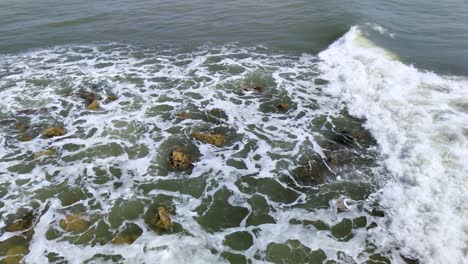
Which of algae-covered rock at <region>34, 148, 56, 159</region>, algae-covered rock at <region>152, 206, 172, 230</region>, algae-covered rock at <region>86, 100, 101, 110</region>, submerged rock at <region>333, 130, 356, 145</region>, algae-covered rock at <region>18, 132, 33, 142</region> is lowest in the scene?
algae-covered rock at <region>152, 206, 172, 230</region>

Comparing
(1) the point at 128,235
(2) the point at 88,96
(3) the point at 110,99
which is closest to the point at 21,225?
A: (1) the point at 128,235

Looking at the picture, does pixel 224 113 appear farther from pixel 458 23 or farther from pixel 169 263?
pixel 458 23

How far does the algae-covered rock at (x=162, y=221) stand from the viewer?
774 centimetres

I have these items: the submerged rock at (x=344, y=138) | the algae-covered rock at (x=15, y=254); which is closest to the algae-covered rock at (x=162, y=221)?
the algae-covered rock at (x=15, y=254)

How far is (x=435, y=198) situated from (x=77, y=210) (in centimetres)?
785

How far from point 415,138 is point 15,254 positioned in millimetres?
9837

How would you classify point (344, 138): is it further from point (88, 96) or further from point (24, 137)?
point (24, 137)

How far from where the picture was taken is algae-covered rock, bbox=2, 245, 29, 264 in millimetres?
7082

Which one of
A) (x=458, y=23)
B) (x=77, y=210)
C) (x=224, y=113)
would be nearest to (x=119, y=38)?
(x=224, y=113)

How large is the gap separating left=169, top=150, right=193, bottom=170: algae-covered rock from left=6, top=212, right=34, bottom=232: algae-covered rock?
11.0ft

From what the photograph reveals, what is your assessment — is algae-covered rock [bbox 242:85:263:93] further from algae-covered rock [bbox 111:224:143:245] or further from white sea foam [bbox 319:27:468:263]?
algae-covered rock [bbox 111:224:143:245]

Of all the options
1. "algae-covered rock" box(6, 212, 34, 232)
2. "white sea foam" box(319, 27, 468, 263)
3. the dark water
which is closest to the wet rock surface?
"algae-covered rock" box(6, 212, 34, 232)

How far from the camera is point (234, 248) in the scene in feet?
24.1

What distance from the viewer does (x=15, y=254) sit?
7.21 m
